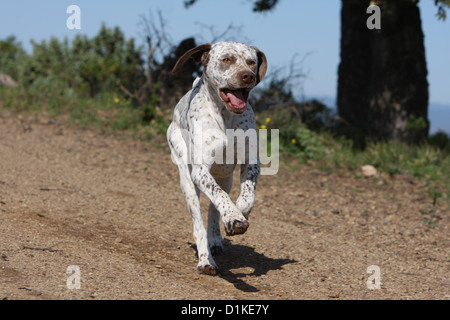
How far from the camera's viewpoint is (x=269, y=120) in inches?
401

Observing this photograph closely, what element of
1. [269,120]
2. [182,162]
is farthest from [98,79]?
[182,162]

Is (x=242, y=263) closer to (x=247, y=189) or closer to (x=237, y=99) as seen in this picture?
(x=247, y=189)

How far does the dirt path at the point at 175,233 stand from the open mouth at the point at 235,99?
1.36m

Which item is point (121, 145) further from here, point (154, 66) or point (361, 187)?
point (361, 187)

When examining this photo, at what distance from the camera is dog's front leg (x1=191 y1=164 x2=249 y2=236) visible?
4.27 meters

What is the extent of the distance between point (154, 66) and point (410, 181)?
18.4 feet

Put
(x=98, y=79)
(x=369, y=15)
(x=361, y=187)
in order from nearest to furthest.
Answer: (x=361, y=187)
(x=369, y=15)
(x=98, y=79)

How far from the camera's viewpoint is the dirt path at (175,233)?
4.62 m

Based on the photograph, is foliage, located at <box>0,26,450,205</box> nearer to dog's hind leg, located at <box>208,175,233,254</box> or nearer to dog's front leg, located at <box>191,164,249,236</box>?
dog's hind leg, located at <box>208,175,233,254</box>

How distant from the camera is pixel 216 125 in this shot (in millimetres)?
4902

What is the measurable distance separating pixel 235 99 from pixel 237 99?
0.7 inches

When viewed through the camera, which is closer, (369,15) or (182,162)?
(182,162)

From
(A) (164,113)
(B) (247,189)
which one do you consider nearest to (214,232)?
(B) (247,189)

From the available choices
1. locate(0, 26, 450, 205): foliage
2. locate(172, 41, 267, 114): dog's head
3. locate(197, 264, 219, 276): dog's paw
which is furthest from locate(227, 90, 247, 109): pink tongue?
locate(0, 26, 450, 205): foliage
